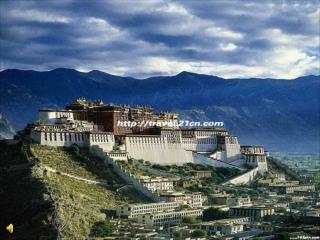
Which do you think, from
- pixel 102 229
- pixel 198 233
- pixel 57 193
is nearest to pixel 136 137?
pixel 57 193

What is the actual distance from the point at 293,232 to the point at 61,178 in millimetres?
33973

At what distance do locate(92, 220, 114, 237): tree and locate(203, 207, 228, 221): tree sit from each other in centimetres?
1756

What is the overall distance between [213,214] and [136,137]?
30.1 m

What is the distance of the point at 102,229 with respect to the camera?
324 feet

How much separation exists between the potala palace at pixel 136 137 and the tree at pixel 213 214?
2094cm

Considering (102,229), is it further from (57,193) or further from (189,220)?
(189,220)

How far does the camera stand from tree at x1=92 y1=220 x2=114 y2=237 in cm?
9819

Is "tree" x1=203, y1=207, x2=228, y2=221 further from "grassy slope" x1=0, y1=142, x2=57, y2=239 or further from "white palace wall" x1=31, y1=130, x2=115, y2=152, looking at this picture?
"grassy slope" x1=0, y1=142, x2=57, y2=239

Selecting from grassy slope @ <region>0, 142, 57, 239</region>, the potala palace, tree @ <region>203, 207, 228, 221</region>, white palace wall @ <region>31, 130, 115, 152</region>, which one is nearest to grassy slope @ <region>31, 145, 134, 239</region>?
grassy slope @ <region>0, 142, 57, 239</region>

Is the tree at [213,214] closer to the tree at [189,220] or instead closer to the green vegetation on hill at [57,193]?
the tree at [189,220]

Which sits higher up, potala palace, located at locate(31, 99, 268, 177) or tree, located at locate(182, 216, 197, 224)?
potala palace, located at locate(31, 99, 268, 177)

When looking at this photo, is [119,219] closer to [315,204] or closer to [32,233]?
[32,233]

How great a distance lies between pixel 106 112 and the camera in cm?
14250

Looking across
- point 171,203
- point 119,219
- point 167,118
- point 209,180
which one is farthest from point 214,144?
point 119,219
